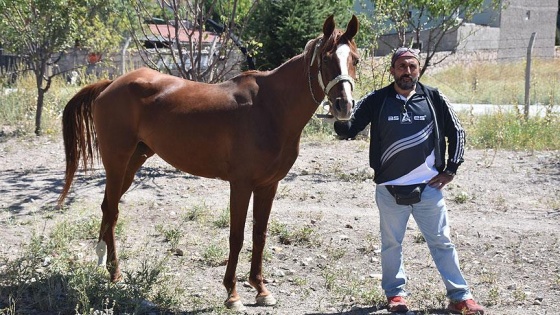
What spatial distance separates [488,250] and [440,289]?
1.15 meters

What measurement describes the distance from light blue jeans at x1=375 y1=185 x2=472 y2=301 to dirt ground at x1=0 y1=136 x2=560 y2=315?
0.91 ft

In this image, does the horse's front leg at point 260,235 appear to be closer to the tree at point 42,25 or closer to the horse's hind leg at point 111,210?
the horse's hind leg at point 111,210

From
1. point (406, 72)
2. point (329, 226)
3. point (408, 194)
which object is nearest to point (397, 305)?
point (408, 194)

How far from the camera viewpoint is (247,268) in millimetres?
5930

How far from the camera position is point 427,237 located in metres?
4.89

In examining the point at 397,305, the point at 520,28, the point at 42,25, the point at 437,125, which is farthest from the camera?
the point at 520,28

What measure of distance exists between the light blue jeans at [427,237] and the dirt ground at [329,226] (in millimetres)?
278

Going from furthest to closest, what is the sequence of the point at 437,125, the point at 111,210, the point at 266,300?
the point at 111,210 → the point at 266,300 → the point at 437,125

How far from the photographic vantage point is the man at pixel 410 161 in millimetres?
4727

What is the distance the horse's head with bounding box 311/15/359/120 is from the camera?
175 inches

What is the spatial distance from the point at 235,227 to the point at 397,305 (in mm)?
1233

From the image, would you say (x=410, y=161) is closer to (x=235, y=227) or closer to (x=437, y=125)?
(x=437, y=125)

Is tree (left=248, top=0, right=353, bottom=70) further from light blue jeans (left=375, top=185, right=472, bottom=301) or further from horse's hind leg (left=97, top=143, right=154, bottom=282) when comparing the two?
light blue jeans (left=375, top=185, right=472, bottom=301)

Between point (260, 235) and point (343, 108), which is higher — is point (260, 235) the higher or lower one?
the lower one
